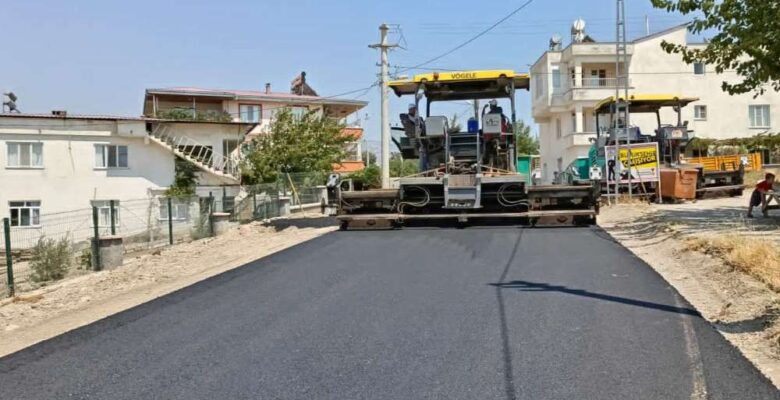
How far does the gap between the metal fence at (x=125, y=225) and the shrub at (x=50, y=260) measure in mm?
18

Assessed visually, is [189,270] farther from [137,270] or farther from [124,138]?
[124,138]

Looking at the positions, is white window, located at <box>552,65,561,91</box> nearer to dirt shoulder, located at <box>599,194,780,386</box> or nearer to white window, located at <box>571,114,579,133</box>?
white window, located at <box>571,114,579,133</box>

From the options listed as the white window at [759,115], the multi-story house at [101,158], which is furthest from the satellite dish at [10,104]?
the white window at [759,115]

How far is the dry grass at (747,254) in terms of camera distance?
7.95m

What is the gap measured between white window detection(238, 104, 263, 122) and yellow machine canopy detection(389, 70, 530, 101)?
3840 centimetres

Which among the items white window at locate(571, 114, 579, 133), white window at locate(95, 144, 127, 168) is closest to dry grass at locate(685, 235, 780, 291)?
white window at locate(95, 144, 127, 168)

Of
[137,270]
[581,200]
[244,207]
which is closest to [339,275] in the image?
[137,270]

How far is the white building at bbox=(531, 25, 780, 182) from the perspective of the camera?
44.7m

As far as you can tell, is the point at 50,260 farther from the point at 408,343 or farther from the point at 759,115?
the point at 759,115

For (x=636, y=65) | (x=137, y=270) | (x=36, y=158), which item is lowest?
(x=137, y=270)

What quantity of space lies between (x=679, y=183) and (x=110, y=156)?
26.6m

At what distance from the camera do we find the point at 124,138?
35.8m

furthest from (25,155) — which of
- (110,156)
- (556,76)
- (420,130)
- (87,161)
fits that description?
(556,76)

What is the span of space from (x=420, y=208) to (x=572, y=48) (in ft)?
107
